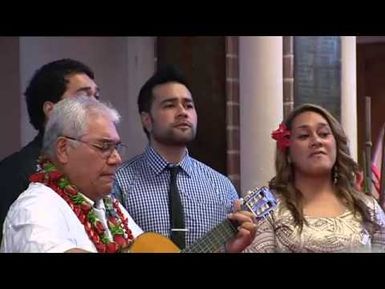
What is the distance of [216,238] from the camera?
6.48 ft

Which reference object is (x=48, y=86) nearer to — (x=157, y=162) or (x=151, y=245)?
(x=157, y=162)

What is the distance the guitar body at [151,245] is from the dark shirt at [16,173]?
35 centimetres

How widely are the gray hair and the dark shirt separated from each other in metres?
0.27

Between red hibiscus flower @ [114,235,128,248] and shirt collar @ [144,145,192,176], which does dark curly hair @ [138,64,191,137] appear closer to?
shirt collar @ [144,145,192,176]

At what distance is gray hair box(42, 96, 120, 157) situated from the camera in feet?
5.98

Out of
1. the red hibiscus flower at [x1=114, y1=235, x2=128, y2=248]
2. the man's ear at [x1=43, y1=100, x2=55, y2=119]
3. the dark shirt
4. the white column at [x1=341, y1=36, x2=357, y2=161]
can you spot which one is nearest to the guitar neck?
the red hibiscus flower at [x1=114, y1=235, x2=128, y2=248]

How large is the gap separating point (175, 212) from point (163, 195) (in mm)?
57

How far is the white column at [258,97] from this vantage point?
9.10 ft

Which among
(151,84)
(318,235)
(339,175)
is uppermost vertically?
(151,84)

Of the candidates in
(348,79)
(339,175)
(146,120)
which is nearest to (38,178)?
(146,120)
